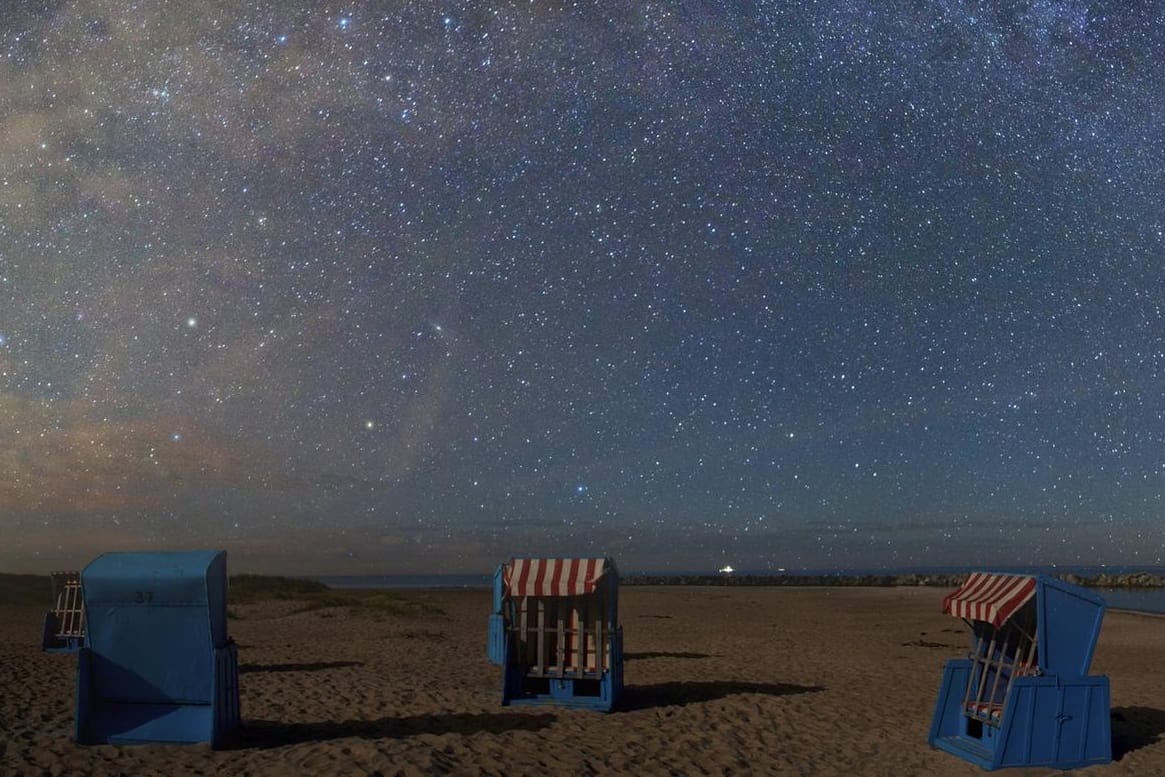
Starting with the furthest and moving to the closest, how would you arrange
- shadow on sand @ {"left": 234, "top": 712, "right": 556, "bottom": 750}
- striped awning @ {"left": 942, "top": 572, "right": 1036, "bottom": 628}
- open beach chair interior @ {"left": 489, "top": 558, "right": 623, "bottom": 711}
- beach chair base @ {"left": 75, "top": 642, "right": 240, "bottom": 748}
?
open beach chair interior @ {"left": 489, "top": 558, "right": 623, "bottom": 711}
shadow on sand @ {"left": 234, "top": 712, "right": 556, "bottom": 750}
striped awning @ {"left": 942, "top": 572, "right": 1036, "bottom": 628}
beach chair base @ {"left": 75, "top": 642, "right": 240, "bottom": 748}

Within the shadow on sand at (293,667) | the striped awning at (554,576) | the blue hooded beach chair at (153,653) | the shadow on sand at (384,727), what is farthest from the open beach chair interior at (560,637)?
the shadow on sand at (293,667)

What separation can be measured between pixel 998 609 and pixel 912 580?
89.0 metres

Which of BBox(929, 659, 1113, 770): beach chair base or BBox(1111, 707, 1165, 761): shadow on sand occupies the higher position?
BBox(929, 659, 1113, 770): beach chair base

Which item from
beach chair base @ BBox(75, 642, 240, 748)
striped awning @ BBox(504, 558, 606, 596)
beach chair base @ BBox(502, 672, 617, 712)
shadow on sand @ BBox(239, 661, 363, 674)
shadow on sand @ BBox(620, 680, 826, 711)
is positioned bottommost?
shadow on sand @ BBox(239, 661, 363, 674)

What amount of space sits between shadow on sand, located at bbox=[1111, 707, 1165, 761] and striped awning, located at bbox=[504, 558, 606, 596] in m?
7.06

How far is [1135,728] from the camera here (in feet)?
45.4

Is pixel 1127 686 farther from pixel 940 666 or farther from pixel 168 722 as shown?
pixel 168 722

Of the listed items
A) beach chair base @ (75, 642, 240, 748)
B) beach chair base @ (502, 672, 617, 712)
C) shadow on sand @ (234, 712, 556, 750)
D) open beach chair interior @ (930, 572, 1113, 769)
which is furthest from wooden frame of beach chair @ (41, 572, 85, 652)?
open beach chair interior @ (930, 572, 1113, 769)

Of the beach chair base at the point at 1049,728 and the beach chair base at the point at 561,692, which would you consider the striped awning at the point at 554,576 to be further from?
the beach chair base at the point at 1049,728

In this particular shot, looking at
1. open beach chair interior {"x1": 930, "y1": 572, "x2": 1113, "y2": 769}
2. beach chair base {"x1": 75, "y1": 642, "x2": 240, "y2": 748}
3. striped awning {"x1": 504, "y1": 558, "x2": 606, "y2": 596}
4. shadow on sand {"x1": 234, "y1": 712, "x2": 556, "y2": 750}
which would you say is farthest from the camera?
striped awning {"x1": 504, "y1": 558, "x2": 606, "y2": 596}

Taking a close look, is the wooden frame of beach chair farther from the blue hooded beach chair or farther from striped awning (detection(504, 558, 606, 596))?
striped awning (detection(504, 558, 606, 596))

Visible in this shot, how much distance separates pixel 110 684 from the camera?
10758 millimetres

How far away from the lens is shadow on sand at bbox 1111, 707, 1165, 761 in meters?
12.4

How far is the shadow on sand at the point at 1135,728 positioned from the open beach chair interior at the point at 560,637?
268 inches
